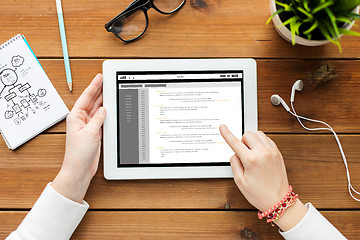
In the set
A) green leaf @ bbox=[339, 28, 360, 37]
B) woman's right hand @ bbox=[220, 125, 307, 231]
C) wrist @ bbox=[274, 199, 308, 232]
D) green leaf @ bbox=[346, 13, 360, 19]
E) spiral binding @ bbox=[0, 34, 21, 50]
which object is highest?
green leaf @ bbox=[346, 13, 360, 19]

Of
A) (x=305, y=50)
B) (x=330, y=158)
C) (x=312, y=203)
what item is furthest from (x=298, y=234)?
(x=305, y=50)

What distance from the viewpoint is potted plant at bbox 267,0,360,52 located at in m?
0.56

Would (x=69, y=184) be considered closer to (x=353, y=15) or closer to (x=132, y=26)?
(x=132, y=26)

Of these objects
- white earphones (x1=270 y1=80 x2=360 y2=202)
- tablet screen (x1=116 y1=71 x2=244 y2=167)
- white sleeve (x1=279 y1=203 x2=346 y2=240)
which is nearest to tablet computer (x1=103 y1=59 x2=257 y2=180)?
tablet screen (x1=116 y1=71 x2=244 y2=167)

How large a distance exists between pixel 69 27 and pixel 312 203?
0.82 m

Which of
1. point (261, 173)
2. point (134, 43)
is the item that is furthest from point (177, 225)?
point (134, 43)

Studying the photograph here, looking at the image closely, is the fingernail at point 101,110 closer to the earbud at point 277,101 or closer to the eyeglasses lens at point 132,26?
the eyeglasses lens at point 132,26

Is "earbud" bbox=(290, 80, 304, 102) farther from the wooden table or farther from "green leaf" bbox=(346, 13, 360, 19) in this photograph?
"green leaf" bbox=(346, 13, 360, 19)

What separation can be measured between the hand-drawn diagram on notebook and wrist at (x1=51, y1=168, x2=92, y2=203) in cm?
19

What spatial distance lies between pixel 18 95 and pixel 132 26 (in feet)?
1.18

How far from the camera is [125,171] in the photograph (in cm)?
72

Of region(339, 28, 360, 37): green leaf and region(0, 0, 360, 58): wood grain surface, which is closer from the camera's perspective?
region(339, 28, 360, 37): green leaf

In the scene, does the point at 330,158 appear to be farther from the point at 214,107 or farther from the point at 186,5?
the point at 186,5

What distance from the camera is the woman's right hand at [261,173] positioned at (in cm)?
66
